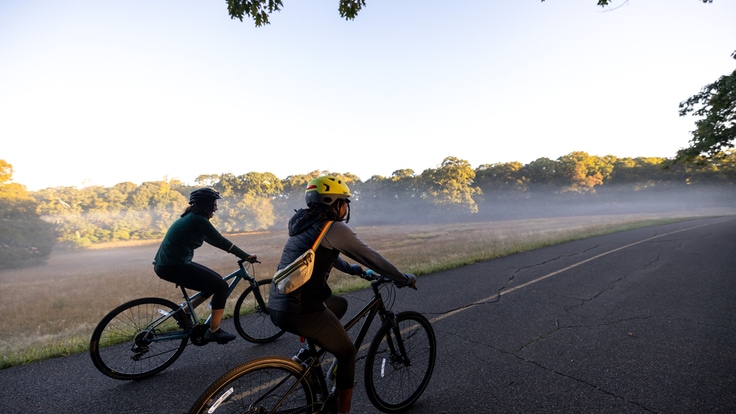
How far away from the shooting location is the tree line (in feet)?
165

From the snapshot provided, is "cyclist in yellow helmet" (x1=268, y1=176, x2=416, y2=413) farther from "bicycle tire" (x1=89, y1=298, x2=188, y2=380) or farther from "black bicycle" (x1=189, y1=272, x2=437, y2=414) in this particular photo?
"bicycle tire" (x1=89, y1=298, x2=188, y2=380)

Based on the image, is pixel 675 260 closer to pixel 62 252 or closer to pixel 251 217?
pixel 62 252

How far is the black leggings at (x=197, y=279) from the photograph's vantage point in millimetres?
3873

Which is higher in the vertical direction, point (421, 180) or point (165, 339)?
point (421, 180)

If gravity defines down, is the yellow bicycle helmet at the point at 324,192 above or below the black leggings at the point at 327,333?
above

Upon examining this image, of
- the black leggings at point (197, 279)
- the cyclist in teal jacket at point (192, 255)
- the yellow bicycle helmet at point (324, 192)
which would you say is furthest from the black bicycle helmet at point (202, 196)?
the yellow bicycle helmet at point (324, 192)

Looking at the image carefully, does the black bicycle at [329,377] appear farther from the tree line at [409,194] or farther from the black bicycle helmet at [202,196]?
the tree line at [409,194]

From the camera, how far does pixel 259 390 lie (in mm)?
1892

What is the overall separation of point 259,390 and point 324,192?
4.70 ft

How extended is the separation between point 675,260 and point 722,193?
93187 mm

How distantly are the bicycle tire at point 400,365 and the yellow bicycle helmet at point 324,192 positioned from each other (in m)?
1.31

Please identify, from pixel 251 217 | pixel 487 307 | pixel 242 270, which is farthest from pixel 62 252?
pixel 487 307

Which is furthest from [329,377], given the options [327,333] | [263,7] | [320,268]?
[263,7]

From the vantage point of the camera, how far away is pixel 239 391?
187 cm
